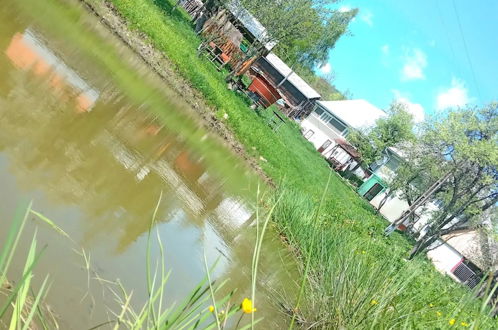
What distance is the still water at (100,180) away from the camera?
2.84m

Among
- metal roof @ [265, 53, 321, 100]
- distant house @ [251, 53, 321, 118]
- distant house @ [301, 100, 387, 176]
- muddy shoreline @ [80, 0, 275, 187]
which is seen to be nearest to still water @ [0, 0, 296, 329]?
muddy shoreline @ [80, 0, 275, 187]

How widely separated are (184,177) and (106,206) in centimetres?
256

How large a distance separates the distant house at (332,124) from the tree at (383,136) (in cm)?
191

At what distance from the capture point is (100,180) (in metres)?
4.04

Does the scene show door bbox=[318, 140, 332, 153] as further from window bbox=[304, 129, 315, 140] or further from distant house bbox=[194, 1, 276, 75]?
distant house bbox=[194, 1, 276, 75]

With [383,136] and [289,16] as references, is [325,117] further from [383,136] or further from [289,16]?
[289,16]

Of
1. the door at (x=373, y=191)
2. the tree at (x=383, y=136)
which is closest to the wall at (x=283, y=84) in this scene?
the tree at (x=383, y=136)

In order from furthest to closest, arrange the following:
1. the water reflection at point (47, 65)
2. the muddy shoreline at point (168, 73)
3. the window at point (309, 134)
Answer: the window at point (309, 134)
the muddy shoreline at point (168, 73)
the water reflection at point (47, 65)

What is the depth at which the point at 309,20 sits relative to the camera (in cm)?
2077

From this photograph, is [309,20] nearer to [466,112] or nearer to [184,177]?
[466,112]

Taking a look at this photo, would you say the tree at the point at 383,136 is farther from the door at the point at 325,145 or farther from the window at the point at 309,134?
the window at the point at 309,134

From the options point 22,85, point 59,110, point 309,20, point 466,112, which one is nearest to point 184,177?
point 59,110

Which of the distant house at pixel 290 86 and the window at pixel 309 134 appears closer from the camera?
the window at pixel 309 134

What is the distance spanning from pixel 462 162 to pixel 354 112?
→ 26365 millimetres
